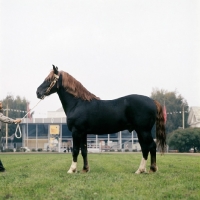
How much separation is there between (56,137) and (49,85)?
2945 inches

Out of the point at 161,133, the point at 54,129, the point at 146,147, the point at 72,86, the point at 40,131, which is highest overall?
the point at 72,86

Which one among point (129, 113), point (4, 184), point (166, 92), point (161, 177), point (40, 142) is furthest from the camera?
point (166, 92)

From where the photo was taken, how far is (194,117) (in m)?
82.9

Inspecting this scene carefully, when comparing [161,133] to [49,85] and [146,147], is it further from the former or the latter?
[49,85]

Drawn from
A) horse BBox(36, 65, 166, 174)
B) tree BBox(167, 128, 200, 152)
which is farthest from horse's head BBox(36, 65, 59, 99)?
tree BBox(167, 128, 200, 152)

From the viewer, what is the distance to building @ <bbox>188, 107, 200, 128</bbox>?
260 ft

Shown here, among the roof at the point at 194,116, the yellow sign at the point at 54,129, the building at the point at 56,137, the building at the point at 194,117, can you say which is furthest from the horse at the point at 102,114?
the roof at the point at 194,116

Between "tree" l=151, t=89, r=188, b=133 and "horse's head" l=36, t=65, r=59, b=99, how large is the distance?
7763cm

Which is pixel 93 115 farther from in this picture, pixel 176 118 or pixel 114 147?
pixel 176 118

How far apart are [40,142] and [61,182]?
8028 cm

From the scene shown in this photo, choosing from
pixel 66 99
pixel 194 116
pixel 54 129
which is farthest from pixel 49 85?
A: pixel 194 116

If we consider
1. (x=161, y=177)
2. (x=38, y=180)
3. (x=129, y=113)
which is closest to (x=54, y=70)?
(x=129, y=113)

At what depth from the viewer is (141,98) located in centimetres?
1025

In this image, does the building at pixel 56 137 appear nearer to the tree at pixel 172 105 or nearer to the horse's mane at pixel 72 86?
the tree at pixel 172 105
